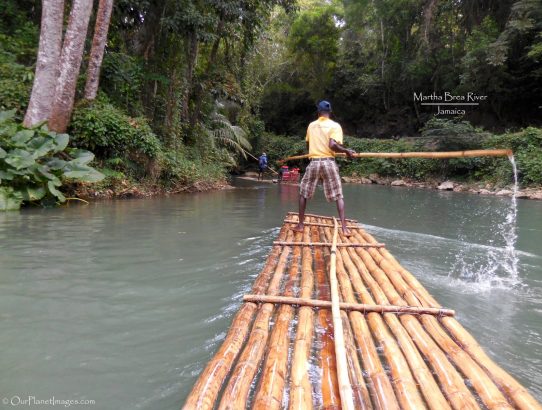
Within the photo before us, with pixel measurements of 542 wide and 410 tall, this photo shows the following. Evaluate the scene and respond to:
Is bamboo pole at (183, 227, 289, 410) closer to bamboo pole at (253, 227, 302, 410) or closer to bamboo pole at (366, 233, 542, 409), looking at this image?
bamboo pole at (253, 227, 302, 410)

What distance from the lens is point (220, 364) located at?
195 cm

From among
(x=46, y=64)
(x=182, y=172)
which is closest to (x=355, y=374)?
(x=46, y=64)

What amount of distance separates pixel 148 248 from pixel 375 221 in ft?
15.5

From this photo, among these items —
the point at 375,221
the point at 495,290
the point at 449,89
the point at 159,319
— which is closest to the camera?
the point at 159,319

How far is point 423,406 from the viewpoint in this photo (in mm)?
1641

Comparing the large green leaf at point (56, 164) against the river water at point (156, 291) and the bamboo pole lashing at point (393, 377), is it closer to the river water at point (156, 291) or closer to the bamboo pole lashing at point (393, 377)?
the river water at point (156, 291)

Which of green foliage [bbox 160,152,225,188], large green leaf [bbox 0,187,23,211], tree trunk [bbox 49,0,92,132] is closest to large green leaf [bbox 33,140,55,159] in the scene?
large green leaf [bbox 0,187,23,211]

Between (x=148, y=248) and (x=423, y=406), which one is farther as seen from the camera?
(x=148, y=248)

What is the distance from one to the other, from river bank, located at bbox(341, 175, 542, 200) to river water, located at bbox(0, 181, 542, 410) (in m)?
8.27

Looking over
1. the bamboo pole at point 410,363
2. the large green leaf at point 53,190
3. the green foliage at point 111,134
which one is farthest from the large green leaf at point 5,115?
the bamboo pole at point 410,363

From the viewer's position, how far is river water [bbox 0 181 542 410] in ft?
6.88

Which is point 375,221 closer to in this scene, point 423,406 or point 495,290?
point 495,290

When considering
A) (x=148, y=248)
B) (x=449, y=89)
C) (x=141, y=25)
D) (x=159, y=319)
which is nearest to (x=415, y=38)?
(x=449, y=89)

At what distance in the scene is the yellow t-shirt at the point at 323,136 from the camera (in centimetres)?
479
